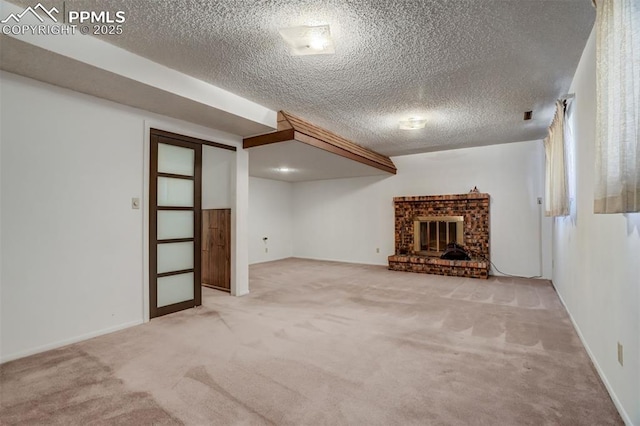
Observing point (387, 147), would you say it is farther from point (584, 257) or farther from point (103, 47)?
point (103, 47)

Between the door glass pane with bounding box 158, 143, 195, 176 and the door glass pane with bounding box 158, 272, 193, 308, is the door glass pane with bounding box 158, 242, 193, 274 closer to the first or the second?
the door glass pane with bounding box 158, 272, 193, 308

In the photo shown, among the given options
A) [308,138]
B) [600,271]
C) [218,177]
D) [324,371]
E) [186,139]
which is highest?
[308,138]

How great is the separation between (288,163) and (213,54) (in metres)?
3.20

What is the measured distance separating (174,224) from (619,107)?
12.8ft

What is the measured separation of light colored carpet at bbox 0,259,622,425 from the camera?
5.68 ft

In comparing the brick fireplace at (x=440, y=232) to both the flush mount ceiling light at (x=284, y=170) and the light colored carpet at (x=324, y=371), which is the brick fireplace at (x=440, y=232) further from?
the flush mount ceiling light at (x=284, y=170)

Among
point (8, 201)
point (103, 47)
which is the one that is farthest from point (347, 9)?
point (8, 201)

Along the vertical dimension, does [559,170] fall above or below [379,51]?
below

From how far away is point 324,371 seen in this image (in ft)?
7.19

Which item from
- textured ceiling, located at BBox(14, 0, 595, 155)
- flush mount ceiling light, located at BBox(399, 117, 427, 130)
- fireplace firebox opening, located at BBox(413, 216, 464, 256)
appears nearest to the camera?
textured ceiling, located at BBox(14, 0, 595, 155)

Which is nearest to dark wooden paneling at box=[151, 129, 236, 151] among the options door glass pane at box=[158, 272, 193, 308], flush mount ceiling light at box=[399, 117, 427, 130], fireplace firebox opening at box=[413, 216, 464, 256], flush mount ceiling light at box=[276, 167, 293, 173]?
door glass pane at box=[158, 272, 193, 308]

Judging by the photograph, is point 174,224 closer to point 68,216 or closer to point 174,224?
point 174,224

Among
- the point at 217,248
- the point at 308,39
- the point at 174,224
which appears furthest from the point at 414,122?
the point at 217,248

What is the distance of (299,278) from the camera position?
5.56 meters
